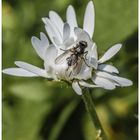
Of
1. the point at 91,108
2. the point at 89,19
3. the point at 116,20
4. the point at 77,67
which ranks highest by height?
the point at 116,20

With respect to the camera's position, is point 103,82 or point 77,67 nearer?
point 103,82

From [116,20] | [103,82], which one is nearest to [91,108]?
[103,82]

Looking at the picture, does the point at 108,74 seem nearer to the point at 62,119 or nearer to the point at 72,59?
the point at 72,59

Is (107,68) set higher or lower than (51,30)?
lower

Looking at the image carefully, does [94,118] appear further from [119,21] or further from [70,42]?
[119,21]

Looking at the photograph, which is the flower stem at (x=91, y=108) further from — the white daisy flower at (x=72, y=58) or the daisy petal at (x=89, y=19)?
the daisy petal at (x=89, y=19)

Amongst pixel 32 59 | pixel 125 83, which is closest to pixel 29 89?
pixel 32 59
